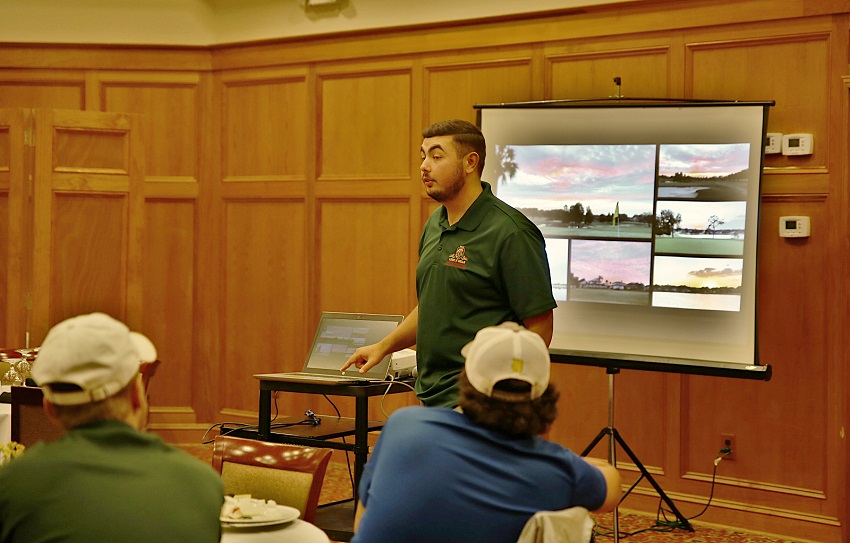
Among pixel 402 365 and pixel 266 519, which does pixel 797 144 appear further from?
pixel 266 519

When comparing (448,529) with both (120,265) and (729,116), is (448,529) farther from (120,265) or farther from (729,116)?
(120,265)

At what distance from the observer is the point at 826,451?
15.6 ft

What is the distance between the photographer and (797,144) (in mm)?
4762

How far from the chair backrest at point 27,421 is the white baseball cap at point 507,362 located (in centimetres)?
213

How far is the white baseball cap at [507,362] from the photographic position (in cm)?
193

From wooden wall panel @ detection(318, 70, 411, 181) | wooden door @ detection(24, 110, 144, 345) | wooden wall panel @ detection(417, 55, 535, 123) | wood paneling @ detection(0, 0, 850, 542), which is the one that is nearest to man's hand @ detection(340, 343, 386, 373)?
wood paneling @ detection(0, 0, 850, 542)

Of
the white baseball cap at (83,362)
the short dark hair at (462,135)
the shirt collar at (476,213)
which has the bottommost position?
the white baseball cap at (83,362)

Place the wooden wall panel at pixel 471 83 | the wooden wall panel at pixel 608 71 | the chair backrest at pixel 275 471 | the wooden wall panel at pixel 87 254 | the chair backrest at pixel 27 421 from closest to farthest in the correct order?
the chair backrest at pixel 275 471
the chair backrest at pixel 27 421
the wooden wall panel at pixel 608 71
the wooden wall panel at pixel 471 83
the wooden wall panel at pixel 87 254

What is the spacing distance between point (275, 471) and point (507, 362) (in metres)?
1.17

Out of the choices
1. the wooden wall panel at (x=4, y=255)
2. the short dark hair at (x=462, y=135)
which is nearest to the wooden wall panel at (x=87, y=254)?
the wooden wall panel at (x=4, y=255)

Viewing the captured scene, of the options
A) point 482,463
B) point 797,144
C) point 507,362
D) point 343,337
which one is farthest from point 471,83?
point 482,463

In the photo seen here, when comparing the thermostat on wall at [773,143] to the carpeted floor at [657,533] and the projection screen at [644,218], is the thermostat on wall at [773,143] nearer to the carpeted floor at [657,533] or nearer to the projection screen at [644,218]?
the projection screen at [644,218]

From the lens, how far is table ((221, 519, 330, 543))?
230 cm

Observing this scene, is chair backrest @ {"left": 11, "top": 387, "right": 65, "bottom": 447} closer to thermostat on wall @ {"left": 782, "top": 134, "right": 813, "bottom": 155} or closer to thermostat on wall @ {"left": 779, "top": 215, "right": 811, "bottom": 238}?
thermostat on wall @ {"left": 779, "top": 215, "right": 811, "bottom": 238}
